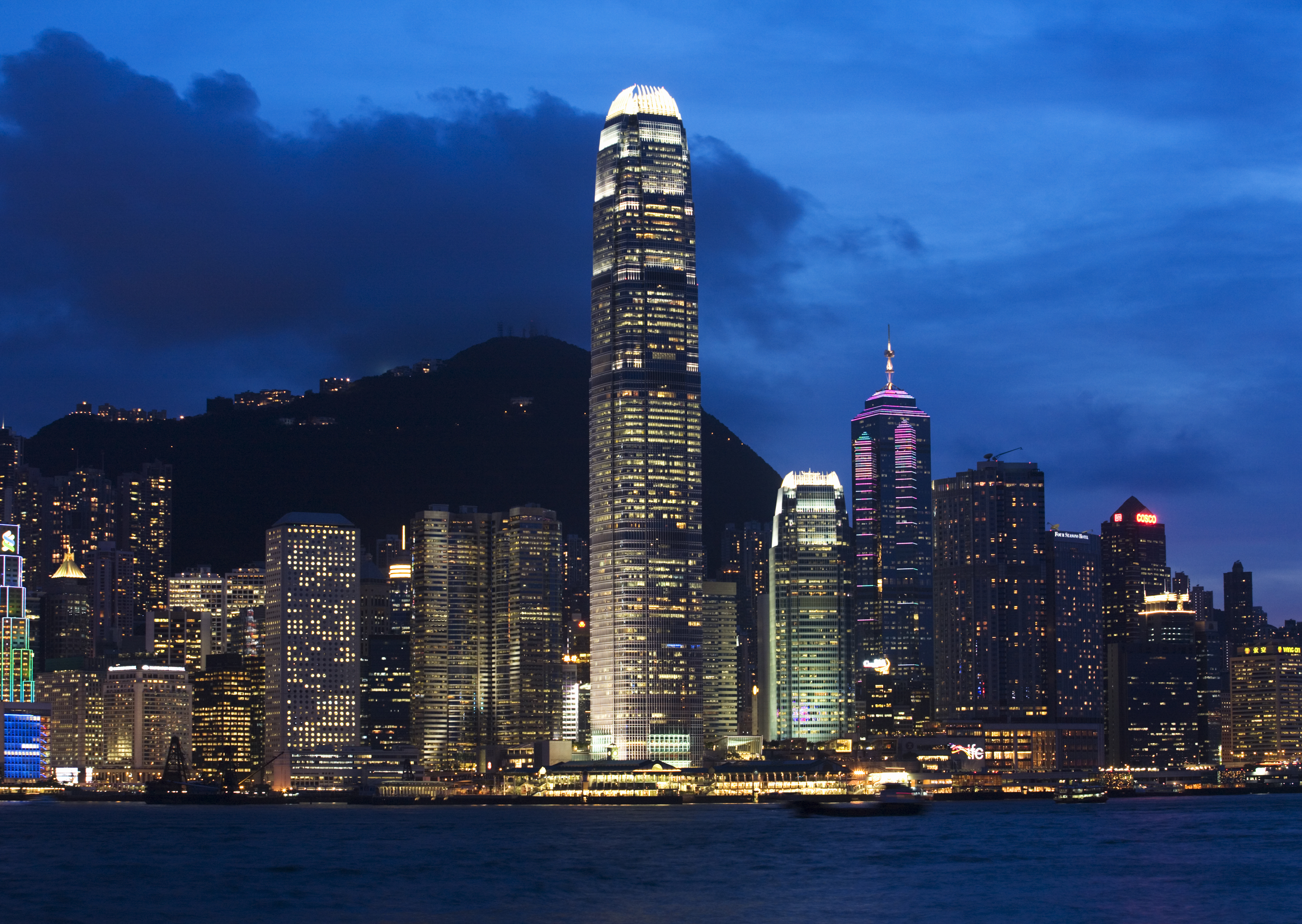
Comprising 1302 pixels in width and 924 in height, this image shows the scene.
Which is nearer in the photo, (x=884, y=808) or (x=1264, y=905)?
(x=1264, y=905)

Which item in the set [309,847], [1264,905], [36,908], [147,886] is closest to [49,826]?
[309,847]

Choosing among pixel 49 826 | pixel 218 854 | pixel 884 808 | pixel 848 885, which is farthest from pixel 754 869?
pixel 49 826

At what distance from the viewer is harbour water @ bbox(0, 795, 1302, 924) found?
330ft

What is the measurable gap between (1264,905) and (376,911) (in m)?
45.6

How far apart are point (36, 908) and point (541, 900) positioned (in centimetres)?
2562

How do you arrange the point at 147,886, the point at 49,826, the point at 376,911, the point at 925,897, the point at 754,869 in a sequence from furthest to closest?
the point at 49,826, the point at 754,869, the point at 147,886, the point at 925,897, the point at 376,911

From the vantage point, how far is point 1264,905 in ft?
342

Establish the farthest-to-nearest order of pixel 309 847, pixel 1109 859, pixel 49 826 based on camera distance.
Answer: pixel 49 826 → pixel 309 847 → pixel 1109 859

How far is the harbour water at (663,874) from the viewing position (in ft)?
330

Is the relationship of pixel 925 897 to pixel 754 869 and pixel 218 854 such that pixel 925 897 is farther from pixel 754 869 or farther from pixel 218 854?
pixel 218 854

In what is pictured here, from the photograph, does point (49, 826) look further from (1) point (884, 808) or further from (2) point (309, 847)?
(1) point (884, 808)

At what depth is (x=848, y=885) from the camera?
113188mm

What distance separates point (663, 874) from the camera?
121 m

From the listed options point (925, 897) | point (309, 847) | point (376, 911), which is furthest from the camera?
point (309, 847)
